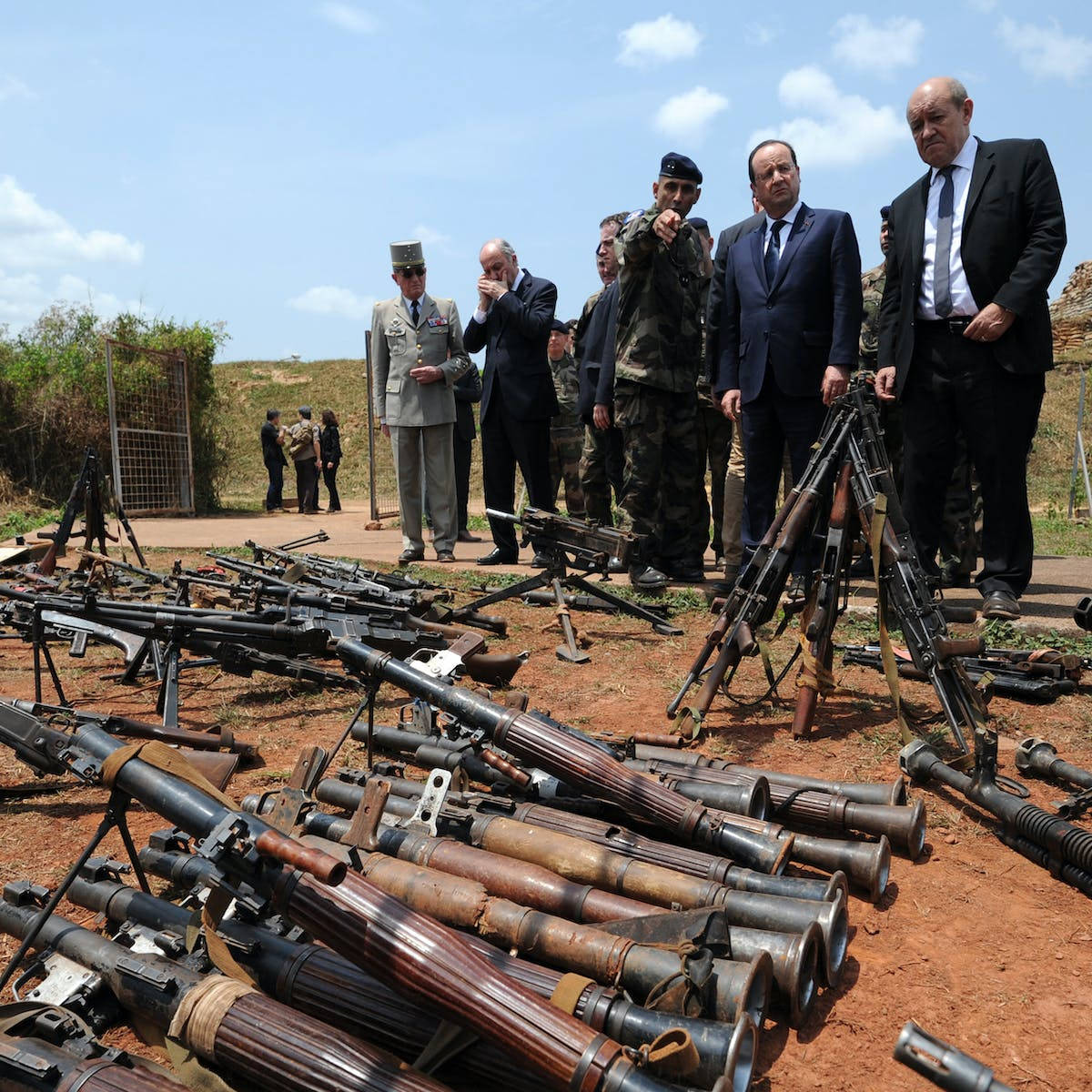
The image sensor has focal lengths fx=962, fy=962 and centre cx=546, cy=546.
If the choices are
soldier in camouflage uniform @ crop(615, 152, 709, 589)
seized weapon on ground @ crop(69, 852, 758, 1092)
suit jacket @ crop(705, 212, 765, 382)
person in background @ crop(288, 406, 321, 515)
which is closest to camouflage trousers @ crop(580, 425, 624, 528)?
soldier in camouflage uniform @ crop(615, 152, 709, 589)

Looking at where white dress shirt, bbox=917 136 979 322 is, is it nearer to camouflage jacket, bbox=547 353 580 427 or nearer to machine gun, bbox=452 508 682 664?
→ machine gun, bbox=452 508 682 664

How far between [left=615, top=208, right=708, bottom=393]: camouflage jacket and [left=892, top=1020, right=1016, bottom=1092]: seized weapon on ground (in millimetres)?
6366

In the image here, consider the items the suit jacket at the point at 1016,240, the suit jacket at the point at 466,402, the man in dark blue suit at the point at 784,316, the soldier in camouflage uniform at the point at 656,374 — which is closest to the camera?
the suit jacket at the point at 1016,240

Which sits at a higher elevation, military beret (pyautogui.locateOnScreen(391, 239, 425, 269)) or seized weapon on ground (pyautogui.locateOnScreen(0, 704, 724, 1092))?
military beret (pyautogui.locateOnScreen(391, 239, 425, 269))

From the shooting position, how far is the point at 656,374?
740cm

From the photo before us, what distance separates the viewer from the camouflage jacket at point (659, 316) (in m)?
7.38

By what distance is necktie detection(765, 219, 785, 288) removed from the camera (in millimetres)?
6250

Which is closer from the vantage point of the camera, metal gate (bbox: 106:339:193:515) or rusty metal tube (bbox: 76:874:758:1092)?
rusty metal tube (bbox: 76:874:758:1092)

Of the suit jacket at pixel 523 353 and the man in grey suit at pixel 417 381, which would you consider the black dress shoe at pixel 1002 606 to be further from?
the man in grey suit at pixel 417 381

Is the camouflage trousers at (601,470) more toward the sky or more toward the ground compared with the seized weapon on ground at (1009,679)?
more toward the sky

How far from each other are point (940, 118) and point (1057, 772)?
12.3 feet

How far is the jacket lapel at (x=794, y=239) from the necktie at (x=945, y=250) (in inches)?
32.9

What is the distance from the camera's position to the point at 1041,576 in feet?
25.3

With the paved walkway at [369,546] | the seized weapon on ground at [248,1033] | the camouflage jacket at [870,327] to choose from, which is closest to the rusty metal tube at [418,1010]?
the seized weapon on ground at [248,1033]
